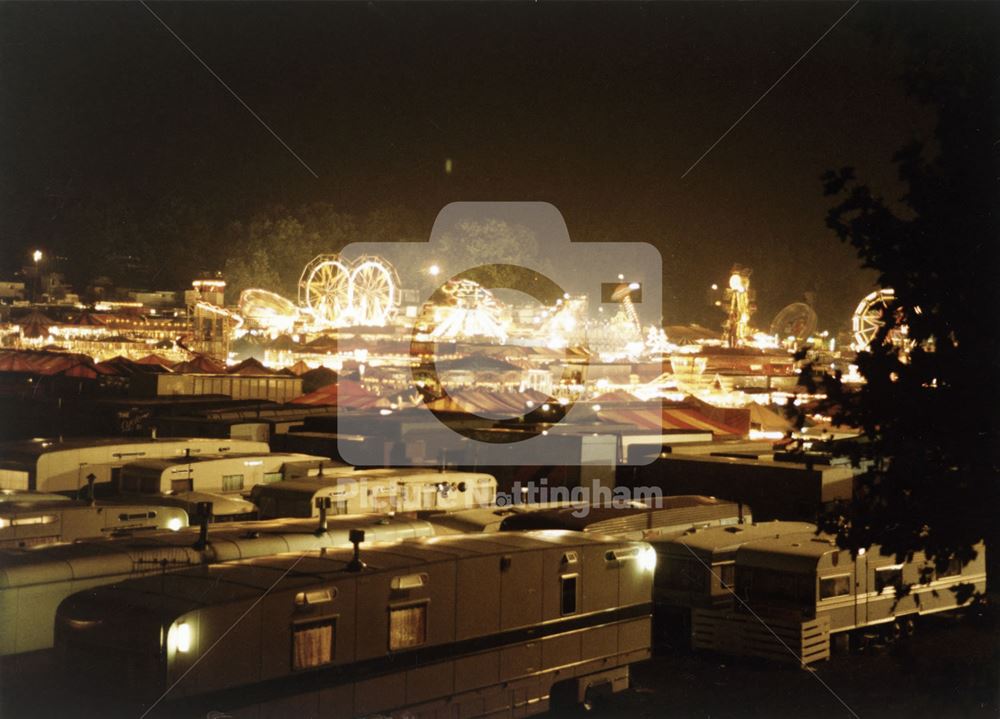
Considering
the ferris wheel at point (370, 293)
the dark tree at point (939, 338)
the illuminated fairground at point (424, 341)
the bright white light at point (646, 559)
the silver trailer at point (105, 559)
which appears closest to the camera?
the dark tree at point (939, 338)

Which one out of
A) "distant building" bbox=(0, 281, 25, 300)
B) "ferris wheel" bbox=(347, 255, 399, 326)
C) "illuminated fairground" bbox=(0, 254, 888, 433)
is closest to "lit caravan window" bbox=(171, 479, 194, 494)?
"illuminated fairground" bbox=(0, 254, 888, 433)

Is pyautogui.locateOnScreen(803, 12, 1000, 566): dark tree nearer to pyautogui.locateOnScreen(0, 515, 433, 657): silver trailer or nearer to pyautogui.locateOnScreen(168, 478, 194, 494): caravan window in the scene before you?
pyautogui.locateOnScreen(0, 515, 433, 657): silver trailer

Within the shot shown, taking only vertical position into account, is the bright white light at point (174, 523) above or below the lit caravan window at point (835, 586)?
above

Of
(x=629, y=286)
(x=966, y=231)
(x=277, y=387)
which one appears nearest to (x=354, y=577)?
(x=966, y=231)

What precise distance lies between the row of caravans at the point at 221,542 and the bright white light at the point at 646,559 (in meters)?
0.80

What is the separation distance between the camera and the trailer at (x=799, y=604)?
8.91m

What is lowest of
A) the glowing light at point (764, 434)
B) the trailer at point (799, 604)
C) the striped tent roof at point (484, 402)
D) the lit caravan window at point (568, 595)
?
the trailer at point (799, 604)

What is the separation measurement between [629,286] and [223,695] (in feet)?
128

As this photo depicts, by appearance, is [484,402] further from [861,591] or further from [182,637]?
[182,637]

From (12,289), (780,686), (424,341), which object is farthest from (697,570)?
(12,289)

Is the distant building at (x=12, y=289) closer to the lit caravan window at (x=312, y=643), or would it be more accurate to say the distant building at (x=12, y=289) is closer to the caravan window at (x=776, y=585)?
the caravan window at (x=776, y=585)

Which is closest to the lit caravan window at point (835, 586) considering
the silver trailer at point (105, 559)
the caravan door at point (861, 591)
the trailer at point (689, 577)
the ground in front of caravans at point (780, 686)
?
the caravan door at point (861, 591)

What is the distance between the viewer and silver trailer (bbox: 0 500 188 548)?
8703mm

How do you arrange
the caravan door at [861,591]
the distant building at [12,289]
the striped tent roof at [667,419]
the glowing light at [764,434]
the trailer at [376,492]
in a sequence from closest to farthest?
the caravan door at [861,591] → the trailer at [376,492] → the striped tent roof at [667,419] → the glowing light at [764,434] → the distant building at [12,289]
